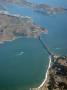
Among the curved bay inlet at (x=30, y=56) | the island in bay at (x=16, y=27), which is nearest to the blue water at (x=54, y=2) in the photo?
the curved bay inlet at (x=30, y=56)

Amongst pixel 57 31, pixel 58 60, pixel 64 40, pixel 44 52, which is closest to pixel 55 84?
pixel 58 60

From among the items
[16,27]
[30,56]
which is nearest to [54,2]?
[16,27]

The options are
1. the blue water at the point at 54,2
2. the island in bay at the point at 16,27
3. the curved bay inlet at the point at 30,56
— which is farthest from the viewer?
the blue water at the point at 54,2

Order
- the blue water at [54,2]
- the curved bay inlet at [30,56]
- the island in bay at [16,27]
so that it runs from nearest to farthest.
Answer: the curved bay inlet at [30,56] → the island in bay at [16,27] → the blue water at [54,2]

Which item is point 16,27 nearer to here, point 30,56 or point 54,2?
point 30,56

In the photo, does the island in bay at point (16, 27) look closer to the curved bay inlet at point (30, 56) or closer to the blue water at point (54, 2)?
the curved bay inlet at point (30, 56)

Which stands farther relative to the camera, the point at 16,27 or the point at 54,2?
the point at 54,2

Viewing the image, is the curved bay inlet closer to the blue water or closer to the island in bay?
the island in bay

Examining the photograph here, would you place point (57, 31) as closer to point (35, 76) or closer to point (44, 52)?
point (44, 52)
